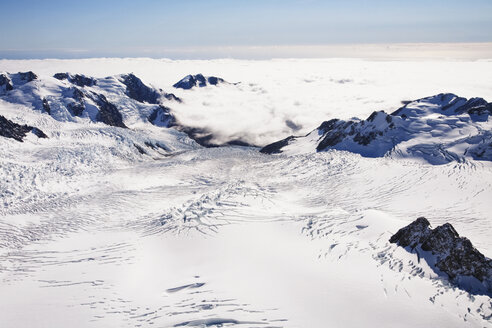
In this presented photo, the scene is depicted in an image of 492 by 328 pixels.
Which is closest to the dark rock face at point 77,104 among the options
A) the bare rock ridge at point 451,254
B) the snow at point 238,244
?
the snow at point 238,244

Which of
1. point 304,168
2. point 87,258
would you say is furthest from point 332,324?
point 304,168

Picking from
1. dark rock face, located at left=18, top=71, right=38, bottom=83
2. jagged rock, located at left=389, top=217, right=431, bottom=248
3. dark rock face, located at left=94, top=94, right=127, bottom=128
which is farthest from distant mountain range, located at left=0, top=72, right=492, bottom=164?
jagged rock, located at left=389, top=217, right=431, bottom=248

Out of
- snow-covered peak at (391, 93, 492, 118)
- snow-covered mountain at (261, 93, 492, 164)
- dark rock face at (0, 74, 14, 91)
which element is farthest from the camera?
dark rock face at (0, 74, 14, 91)

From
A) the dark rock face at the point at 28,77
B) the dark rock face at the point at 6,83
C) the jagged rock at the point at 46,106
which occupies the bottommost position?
the jagged rock at the point at 46,106

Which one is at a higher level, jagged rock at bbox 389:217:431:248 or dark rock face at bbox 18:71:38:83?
dark rock face at bbox 18:71:38:83

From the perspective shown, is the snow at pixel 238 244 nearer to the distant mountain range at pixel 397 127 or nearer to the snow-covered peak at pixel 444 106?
the distant mountain range at pixel 397 127

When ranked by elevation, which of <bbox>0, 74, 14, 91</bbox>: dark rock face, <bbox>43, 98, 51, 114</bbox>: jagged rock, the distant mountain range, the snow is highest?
<bbox>0, 74, 14, 91</bbox>: dark rock face

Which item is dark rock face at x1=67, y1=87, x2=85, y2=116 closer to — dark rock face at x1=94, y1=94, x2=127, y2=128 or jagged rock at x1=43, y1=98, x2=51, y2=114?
jagged rock at x1=43, y1=98, x2=51, y2=114
